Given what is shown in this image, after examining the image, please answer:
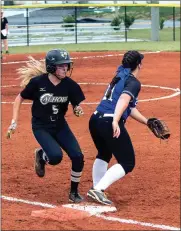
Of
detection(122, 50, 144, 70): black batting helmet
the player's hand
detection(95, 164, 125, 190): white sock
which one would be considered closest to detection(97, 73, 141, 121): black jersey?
detection(122, 50, 144, 70): black batting helmet

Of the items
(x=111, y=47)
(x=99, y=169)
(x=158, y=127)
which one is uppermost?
(x=111, y=47)

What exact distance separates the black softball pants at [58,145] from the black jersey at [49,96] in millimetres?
147

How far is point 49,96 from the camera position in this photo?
800 cm

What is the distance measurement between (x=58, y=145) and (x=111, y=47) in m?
23.0

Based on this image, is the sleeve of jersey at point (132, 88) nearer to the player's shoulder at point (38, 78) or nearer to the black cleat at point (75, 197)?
the player's shoulder at point (38, 78)

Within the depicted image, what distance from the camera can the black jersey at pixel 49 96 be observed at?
26.3 ft

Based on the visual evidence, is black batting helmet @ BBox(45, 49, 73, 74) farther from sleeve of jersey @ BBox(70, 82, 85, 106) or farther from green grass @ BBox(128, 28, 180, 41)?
green grass @ BBox(128, 28, 180, 41)

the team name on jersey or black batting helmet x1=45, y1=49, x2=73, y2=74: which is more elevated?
black batting helmet x1=45, y1=49, x2=73, y2=74

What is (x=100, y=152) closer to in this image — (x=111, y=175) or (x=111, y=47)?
(x=111, y=175)

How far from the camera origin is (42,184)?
896 cm

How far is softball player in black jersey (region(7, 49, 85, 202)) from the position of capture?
7.93m

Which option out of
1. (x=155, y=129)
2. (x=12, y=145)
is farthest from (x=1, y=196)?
(x=12, y=145)

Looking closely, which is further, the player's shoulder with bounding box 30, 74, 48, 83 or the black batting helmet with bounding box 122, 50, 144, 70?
the player's shoulder with bounding box 30, 74, 48, 83

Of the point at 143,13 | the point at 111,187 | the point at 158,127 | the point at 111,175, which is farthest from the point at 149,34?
the point at 111,175
